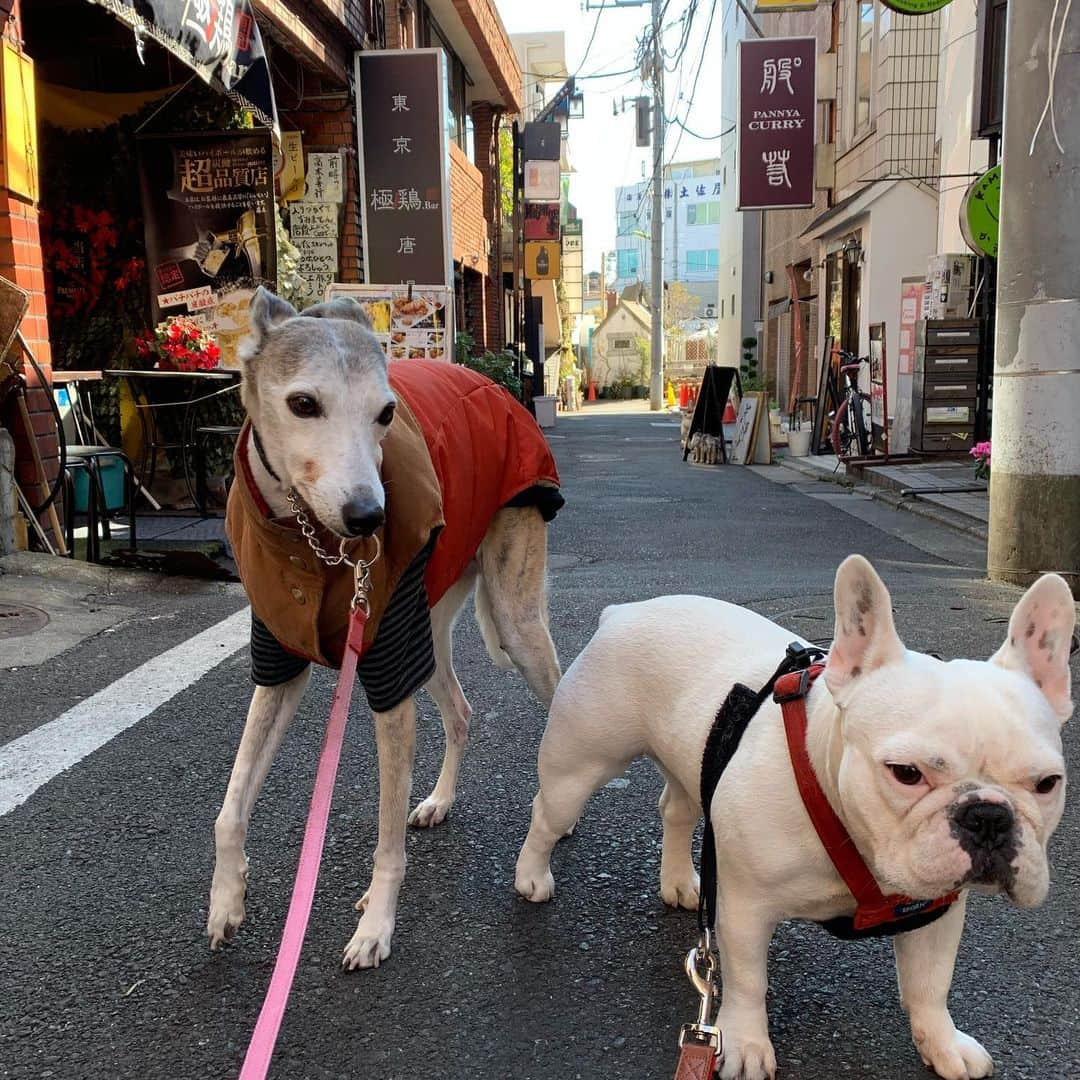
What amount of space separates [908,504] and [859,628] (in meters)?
8.91

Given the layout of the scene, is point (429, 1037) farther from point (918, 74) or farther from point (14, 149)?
point (918, 74)

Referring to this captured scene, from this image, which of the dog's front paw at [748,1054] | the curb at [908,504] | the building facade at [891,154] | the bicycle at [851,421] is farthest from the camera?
the bicycle at [851,421]

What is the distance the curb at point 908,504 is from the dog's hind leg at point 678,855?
6325 mm

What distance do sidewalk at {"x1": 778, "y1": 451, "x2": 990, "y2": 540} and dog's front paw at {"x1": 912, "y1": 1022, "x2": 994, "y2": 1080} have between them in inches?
272

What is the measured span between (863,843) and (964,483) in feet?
33.7

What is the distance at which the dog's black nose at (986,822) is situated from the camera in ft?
5.30

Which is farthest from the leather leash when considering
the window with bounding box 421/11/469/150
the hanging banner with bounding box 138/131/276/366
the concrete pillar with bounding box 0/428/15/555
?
the window with bounding box 421/11/469/150

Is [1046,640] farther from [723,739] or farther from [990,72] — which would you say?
[990,72]

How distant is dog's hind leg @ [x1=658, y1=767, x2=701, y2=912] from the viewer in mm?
2695

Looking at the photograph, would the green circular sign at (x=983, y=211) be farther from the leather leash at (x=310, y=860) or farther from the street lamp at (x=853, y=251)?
the leather leash at (x=310, y=860)

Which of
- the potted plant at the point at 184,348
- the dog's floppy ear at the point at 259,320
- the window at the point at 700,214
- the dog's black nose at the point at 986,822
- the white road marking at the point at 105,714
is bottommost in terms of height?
the white road marking at the point at 105,714

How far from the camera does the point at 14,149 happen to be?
6129mm

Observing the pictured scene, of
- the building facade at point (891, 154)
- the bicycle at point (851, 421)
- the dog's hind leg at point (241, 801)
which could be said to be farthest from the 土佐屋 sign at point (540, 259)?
the dog's hind leg at point (241, 801)

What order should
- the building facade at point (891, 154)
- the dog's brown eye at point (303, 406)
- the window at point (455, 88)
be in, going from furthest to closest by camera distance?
the window at point (455, 88)
the building facade at point (891, 154)
the dog's brown eye at point (303, 406)
